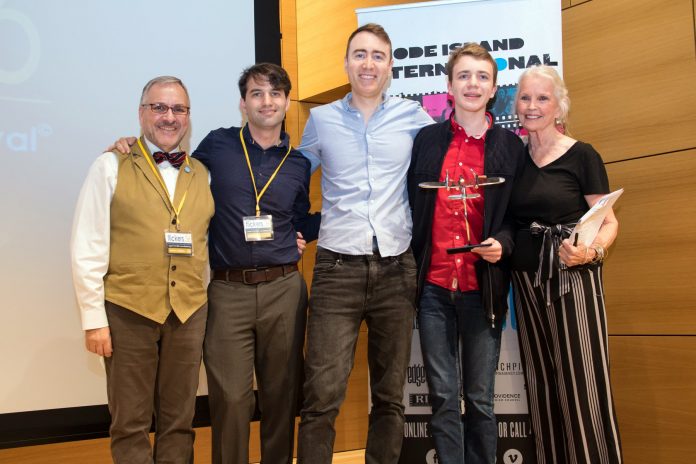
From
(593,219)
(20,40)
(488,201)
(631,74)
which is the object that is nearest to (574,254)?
(593,219)

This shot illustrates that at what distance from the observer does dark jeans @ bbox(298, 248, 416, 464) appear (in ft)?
7.98

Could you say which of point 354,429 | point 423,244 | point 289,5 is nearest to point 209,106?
point 289,5

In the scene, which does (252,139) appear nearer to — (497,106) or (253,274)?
(253,274)

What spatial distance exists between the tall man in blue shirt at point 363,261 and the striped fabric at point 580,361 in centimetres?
55

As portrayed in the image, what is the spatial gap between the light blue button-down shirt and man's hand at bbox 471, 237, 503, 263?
325 millimetres

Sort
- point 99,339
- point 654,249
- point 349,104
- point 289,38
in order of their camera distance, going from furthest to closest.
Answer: point 289,38 < point 654,249 < point 349,104 < point 99,339

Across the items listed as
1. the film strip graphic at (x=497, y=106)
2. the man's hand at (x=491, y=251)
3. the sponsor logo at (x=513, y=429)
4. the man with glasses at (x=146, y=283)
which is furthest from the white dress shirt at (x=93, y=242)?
the sponsor logo at (x=513, y=429)

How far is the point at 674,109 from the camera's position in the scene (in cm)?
302

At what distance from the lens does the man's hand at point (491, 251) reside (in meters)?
2.39

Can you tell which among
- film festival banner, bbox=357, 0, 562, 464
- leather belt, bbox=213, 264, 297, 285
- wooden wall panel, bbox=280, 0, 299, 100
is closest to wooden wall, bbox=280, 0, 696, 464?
film festival banner, bbox=357, 0, 562, 464

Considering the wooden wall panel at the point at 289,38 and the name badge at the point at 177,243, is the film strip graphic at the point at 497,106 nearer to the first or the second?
the wooden wall panel at the point at 289,38

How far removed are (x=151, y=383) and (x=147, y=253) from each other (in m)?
0.48

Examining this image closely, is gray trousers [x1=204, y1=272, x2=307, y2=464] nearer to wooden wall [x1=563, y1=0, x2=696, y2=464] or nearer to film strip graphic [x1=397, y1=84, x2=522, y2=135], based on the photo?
film strip graphic [x1=397, y1=84, x2=522, y2=135]

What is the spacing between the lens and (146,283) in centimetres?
228
